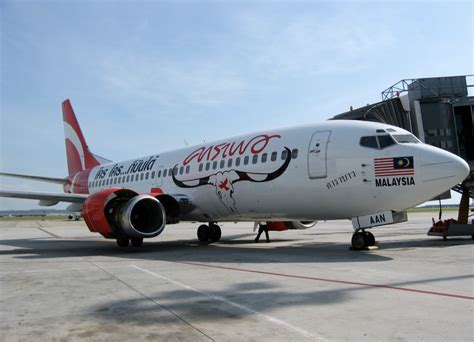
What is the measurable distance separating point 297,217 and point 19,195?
960 cm

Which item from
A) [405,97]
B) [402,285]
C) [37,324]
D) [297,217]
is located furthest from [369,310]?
[405,97]

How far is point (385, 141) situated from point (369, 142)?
14.8 inches

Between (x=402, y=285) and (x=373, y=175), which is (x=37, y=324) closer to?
(x=402, y=285)

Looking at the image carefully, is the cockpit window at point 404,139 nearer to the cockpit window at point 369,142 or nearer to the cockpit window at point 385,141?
the cockpit window at point 385,141

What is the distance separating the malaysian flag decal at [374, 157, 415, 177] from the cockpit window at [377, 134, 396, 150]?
41cm

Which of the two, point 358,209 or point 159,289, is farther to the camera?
point 358,209

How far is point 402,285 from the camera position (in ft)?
20.0

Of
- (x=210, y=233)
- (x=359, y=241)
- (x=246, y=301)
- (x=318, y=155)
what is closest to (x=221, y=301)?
(x=246, y=301)

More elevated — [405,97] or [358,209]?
[405,97]

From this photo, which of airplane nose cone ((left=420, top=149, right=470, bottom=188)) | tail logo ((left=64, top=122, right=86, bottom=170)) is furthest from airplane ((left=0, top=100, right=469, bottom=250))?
tail logo ((left=64, top=122, right=86, bottom=170))

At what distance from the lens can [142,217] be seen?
44.8ft

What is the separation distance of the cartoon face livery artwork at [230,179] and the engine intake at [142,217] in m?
1.88

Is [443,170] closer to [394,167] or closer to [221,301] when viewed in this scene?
[394,167]

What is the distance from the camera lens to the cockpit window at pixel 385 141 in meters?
10.4
